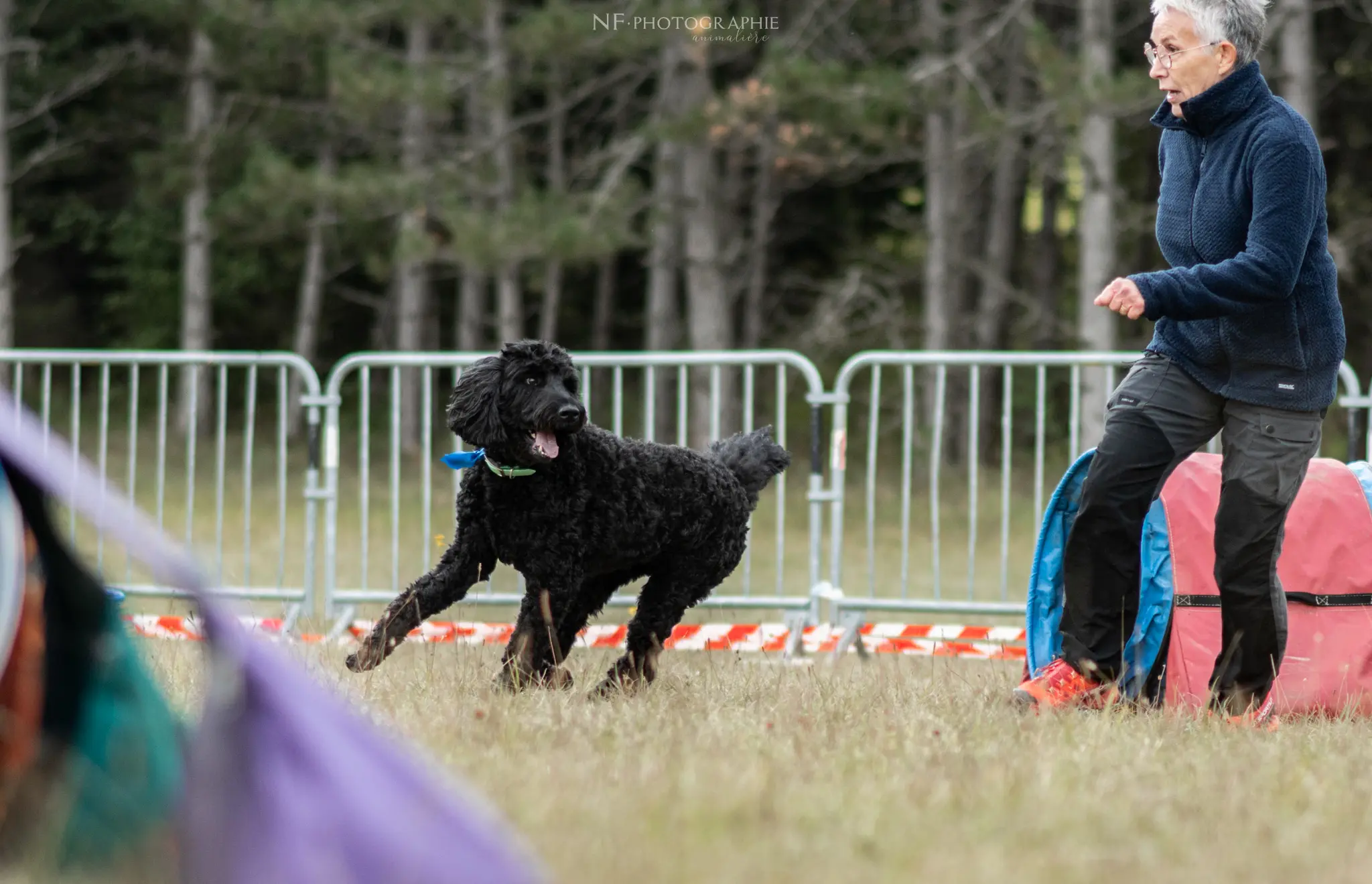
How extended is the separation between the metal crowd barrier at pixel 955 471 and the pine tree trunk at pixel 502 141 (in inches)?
178

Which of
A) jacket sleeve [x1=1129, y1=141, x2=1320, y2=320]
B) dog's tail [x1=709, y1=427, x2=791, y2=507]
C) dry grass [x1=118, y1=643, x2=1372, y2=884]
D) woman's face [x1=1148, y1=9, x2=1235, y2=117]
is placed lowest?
dry grass [x1=118, y1=643, x2=1372, y2=884]

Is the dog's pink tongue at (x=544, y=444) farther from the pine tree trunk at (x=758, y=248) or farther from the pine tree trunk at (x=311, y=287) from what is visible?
the pine tree trunk at (x=311, y=287)

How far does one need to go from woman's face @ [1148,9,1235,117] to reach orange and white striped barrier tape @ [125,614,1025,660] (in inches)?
101

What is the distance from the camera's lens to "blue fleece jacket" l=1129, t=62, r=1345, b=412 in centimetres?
382

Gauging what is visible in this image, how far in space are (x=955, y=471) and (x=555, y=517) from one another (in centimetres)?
1000

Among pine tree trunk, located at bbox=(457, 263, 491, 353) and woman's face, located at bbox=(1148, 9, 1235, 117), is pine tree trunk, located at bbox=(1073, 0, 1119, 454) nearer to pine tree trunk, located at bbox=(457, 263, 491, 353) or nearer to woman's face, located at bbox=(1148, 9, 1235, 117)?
pine tree trunk, located at bbox=(457, 263, 491, 353)

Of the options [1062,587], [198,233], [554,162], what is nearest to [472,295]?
[554,162]

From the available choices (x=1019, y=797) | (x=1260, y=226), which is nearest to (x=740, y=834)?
(x=1019, y=797)

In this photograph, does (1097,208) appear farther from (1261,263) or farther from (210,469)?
(1261,263)

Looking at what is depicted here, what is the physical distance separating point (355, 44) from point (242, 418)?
537 centimetres

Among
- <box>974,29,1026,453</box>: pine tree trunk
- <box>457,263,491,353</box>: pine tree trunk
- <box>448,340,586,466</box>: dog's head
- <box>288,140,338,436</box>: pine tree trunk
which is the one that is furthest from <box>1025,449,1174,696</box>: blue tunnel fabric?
<box>288,140,338,436</box>: pine tree trunk

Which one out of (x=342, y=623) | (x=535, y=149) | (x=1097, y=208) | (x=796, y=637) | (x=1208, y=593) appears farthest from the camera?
(x=535, y=149)

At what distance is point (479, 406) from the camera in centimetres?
461

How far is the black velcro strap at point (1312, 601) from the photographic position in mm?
4488
